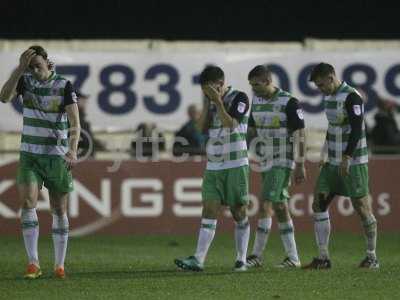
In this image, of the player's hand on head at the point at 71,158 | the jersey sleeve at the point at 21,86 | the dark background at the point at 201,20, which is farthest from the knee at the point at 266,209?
the dark background at the point at 201,20

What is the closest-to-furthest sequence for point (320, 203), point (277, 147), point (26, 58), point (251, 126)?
1. point (26, 58)
2. point (320, 203)
3. point (277, 147)
4. point (251, 126)

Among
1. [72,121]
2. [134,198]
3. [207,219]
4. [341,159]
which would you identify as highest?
[72,121]

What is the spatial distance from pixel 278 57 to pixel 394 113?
7.02 feet

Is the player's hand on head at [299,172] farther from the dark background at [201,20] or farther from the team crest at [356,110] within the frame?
the dark background at [201,20]

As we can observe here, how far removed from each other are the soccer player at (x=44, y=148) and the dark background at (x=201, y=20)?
1211cm

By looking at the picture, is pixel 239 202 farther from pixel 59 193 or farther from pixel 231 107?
pixel 59 193

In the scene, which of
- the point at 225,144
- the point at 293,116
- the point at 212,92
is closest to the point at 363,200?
the point at 293,116

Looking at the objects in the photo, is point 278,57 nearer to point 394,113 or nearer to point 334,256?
point 394,113

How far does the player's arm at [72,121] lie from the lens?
1296cm

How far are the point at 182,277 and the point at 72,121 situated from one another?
1.92 meters

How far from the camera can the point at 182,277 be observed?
43.9ft

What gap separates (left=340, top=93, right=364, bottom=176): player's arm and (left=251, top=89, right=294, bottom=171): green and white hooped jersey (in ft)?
2.46

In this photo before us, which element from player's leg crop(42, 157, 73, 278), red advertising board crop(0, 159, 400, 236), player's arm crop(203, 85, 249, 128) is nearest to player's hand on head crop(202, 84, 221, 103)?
player's arm crop(203, 85, 249, 128)

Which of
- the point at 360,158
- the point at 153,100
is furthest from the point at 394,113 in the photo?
the point at 360,158
